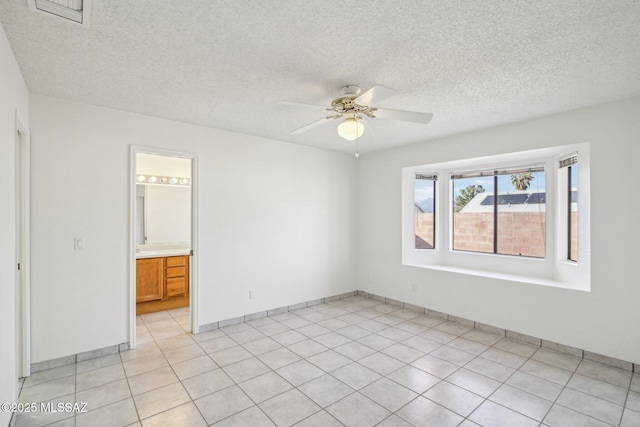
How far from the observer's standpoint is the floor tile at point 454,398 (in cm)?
231

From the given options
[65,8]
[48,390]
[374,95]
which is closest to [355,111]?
[374,95]

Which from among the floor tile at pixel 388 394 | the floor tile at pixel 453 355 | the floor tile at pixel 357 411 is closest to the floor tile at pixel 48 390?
the floor tile at pixel 357 411

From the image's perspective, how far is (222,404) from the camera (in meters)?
2.34

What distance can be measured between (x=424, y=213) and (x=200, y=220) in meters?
3.41

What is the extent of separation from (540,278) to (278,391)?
3.38 m

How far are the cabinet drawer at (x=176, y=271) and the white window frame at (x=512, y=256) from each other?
3612 mm

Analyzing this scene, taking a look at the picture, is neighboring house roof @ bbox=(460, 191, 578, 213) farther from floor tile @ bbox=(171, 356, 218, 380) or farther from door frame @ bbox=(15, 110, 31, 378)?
door frame @ bbox=(15, 110, 31, 378)

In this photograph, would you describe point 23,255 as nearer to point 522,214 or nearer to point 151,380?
point 151,380

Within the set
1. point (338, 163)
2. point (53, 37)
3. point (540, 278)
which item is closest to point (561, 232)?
point (540, 278)

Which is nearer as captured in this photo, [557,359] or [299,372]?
[299,372]

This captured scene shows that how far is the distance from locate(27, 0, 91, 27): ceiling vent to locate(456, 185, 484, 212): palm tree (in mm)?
4671

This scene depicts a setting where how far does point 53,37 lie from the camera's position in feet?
6.31

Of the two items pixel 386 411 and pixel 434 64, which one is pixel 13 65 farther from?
pixel 386 411

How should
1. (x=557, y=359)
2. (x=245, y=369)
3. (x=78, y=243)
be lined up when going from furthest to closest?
(x=557, y=359) → (x=78, y=243) → (x=245, y=369)
